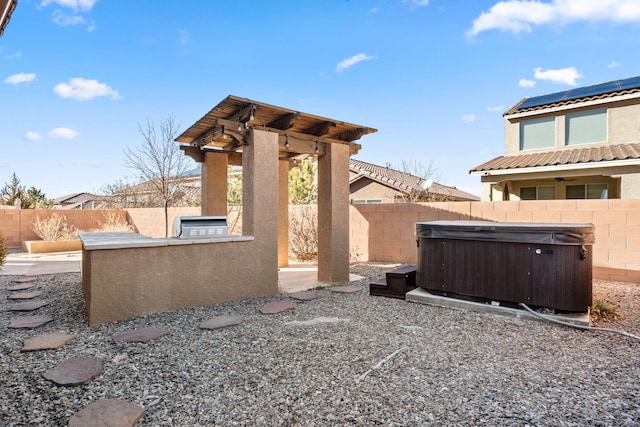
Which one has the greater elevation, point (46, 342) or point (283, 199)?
point (283, 199)

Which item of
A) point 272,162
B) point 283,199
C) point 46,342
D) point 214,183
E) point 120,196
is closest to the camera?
point 46,342

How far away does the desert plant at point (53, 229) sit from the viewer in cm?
1128

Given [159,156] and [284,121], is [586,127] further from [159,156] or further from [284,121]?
[159,156]

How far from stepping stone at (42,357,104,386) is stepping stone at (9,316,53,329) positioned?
1427 millimetres

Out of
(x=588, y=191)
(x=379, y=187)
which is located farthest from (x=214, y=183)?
(x=379, y=187)

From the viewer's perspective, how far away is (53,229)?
11.4 metres

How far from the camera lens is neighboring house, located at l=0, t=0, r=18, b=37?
1.91m

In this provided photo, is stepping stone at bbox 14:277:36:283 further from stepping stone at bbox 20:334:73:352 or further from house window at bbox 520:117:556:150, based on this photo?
house window at bbox 520:117:556:150

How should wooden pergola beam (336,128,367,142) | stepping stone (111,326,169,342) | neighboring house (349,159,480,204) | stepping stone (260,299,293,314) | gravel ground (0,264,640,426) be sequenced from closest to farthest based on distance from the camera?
gravel ground (0,264,640,426) < stepping stone (111,326,169,342) < stepping stone (260,299,293,314) < wooden pergola beam (336,128,367,142) < neighboring house (349,159,480,204)

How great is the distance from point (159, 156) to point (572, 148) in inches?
509

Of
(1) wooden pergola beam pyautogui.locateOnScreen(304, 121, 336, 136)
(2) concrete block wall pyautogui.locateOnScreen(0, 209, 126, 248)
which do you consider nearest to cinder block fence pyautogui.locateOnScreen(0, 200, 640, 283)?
(1) wooden pergola beam pyautogui.locateOnScreen(304, 121, 336, 136)

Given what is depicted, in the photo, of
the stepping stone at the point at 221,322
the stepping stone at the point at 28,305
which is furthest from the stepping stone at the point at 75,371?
the stepping stone at the point at 28,305

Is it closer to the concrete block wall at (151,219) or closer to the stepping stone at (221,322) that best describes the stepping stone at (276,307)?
the stepping stone at (221,322)

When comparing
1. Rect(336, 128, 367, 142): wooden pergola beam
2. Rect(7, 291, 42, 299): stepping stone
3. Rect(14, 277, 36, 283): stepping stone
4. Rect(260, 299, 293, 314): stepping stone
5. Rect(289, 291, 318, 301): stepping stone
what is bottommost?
Rect(14, 277, 36, 283): stepping stone
